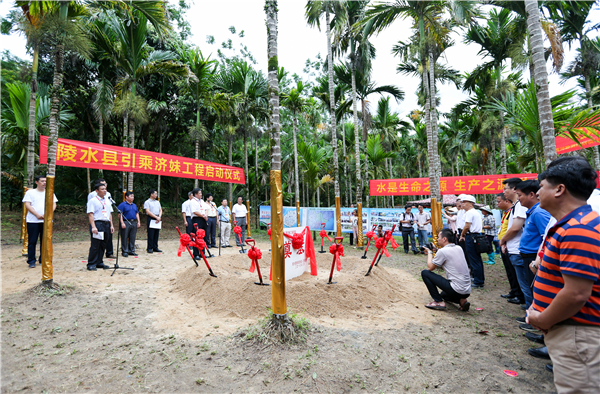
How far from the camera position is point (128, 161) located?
840 centimetres

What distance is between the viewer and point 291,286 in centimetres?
424

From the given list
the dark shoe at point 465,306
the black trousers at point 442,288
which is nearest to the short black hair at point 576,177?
the black trousers at point 442,288

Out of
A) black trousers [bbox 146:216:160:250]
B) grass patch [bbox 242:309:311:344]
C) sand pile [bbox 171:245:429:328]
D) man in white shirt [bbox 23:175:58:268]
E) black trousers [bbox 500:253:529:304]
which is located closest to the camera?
grass patch [bbox 242:309:311:344]

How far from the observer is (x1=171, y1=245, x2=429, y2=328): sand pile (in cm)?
384

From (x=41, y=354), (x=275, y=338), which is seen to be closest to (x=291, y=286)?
(x=275, y=338)

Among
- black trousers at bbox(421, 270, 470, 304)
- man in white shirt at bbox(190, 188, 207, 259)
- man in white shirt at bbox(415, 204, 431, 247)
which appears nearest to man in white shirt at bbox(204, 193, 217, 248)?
man in white shirt at bbox(190, 188, 207, 259)

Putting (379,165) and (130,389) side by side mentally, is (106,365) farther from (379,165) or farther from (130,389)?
(379,165)

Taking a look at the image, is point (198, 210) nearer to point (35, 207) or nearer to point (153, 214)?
point (153, 214)

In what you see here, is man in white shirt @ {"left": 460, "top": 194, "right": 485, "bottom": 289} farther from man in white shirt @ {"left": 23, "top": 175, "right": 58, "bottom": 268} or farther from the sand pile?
man in white shirt @ {"left": 23, "top": 175, "right": 58, "bottom": 268}

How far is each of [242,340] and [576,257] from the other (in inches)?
112

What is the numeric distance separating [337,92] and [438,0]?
8.25 m

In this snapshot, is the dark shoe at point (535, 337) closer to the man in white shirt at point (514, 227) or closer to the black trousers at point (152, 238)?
the man in white shirt at point (514, 227)

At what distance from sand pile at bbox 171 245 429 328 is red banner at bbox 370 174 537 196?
8343mm

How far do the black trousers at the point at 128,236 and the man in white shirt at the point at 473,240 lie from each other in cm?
820
